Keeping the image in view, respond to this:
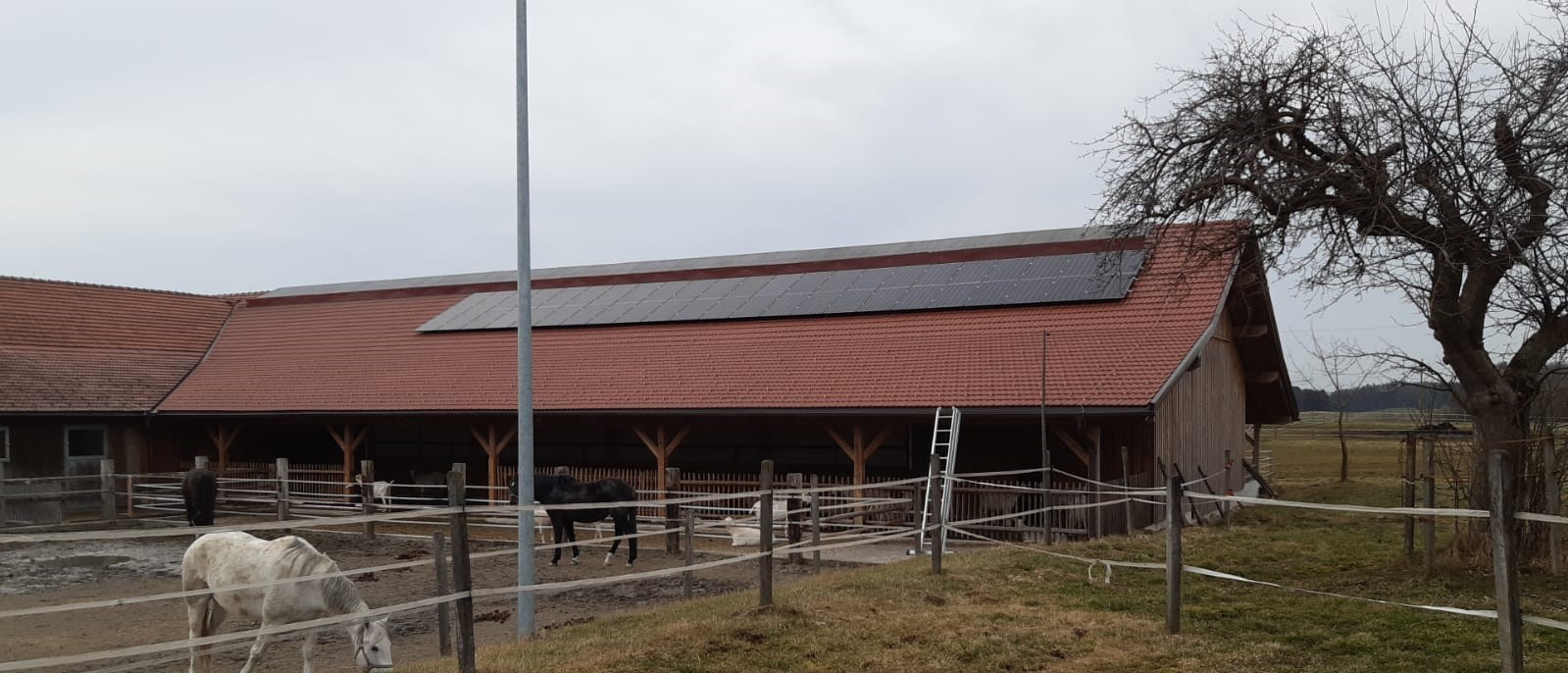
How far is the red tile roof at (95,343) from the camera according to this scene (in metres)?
25.4

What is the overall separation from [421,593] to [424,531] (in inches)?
Answer: 309

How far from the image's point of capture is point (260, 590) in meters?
9.45

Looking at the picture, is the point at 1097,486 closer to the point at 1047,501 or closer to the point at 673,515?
the point at 1047,501

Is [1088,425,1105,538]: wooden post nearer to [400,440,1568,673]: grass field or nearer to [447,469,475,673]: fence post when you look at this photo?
[400,440,1568,673]: grass field

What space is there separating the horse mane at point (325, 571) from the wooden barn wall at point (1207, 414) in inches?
494

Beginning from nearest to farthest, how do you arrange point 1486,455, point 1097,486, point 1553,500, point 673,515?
point 1553,500
point 1486,455
point 1097,486
point 673,515

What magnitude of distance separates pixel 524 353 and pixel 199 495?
13.4 meters

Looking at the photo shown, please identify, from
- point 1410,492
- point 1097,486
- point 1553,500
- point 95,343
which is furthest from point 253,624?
point 95,343

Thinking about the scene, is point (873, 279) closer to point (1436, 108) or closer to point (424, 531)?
point (424, 531)

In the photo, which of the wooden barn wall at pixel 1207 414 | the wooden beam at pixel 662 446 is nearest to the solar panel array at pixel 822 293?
the wooden barn wall at pixel 1207 414

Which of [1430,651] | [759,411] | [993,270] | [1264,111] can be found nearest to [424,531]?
[759,411]

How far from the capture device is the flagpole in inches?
383

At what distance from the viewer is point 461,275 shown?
1268 inches

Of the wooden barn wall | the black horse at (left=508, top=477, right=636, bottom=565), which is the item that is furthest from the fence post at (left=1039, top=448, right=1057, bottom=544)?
the black horse at (left=508, top=477, right=636, bottom=565)
